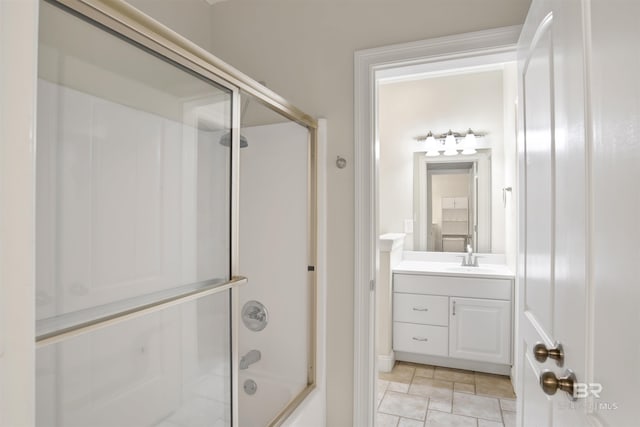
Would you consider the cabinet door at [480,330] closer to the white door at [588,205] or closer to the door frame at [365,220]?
the door frame at [365,220]

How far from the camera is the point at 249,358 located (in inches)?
60.1

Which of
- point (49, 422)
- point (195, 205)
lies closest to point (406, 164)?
point (195, 205)

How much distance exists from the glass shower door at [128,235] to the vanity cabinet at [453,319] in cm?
209

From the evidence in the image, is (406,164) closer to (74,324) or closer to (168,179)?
(168,179)

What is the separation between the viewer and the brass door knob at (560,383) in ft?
2.49

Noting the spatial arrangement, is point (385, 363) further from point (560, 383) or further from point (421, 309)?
point (560, 383)

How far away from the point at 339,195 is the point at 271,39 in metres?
1.00

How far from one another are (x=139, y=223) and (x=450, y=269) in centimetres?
267

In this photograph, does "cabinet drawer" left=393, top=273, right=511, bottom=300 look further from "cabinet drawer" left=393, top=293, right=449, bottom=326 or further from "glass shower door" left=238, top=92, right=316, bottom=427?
"glass shower door" left=238, top=92, right=316, bottom=427

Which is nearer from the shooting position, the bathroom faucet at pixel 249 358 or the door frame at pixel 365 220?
the bathroom faucet at pixel 249 358

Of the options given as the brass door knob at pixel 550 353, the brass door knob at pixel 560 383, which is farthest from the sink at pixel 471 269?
the brass door knob at pixel 560 383

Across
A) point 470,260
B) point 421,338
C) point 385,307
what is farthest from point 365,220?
point 470,260

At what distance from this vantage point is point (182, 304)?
1064 millimetres

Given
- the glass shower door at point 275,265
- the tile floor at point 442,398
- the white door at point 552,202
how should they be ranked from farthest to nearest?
the tile floor at point 442,398 < the glass shower door at point 275,265 < the white door at point 552,202
